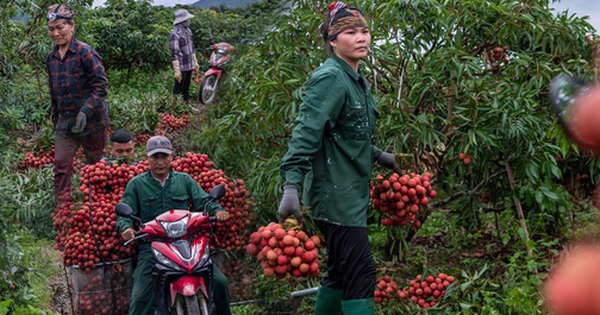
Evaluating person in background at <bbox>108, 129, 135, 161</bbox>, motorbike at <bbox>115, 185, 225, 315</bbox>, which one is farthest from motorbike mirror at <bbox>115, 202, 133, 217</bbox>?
person in background at <bbox>108, 129, 135, 161</bbox>

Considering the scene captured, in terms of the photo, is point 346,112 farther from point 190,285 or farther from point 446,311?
point 446,311

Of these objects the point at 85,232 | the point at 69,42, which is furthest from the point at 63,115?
the point at 85,232

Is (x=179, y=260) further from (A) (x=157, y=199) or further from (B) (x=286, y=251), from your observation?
(B) (x=286, y=251)

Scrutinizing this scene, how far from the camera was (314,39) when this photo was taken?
542 cm

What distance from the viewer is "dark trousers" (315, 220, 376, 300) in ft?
11.9

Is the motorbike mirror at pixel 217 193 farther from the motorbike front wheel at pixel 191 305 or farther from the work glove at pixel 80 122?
the work glove at pixel 80 122

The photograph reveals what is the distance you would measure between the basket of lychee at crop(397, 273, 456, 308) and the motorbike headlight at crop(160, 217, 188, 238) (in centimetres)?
145

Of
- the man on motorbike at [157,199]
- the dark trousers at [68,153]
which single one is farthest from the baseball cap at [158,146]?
the dark trousers at [68,153]

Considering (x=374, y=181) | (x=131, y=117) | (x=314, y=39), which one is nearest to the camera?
(x=374, y=181)

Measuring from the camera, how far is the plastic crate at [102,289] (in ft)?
15.5

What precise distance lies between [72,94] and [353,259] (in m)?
4.13

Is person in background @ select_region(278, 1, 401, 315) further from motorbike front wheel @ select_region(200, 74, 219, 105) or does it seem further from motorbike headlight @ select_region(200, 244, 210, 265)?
motorbike front wheel @ select_region(200, 74, 219, 105)

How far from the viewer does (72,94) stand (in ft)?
22.7

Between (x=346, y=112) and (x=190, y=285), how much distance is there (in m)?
1.41
